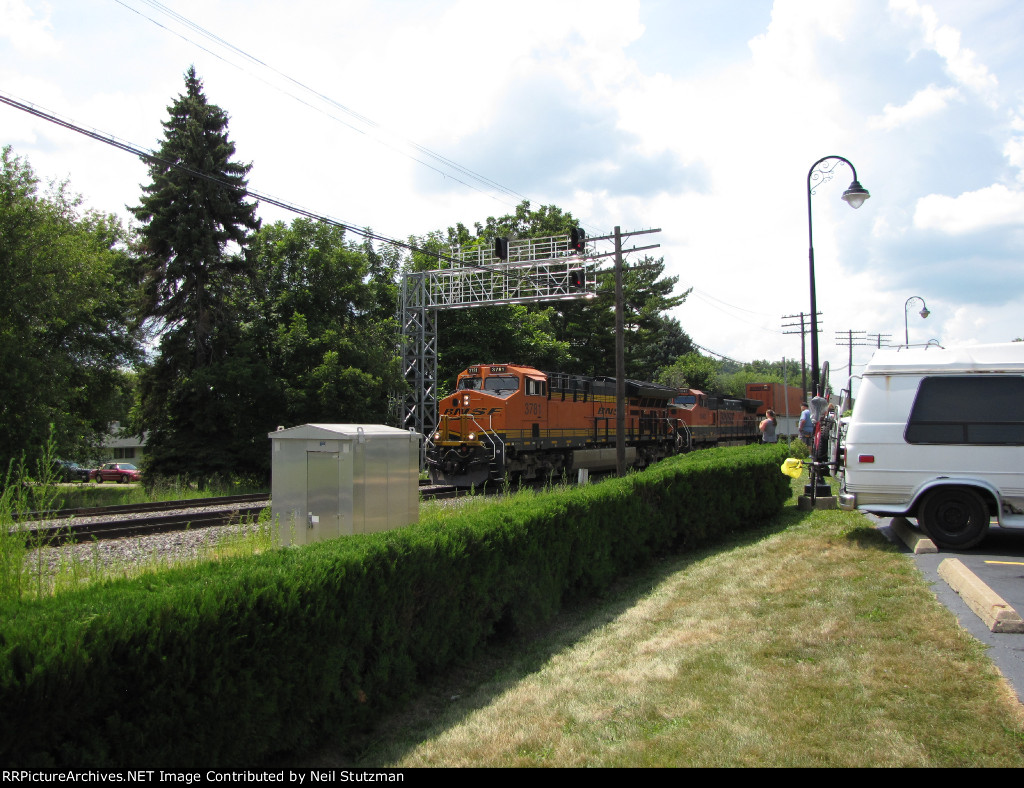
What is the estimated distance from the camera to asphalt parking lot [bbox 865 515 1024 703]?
521 cm

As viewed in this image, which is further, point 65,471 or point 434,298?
point 434,298

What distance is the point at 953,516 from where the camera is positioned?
9234 mm

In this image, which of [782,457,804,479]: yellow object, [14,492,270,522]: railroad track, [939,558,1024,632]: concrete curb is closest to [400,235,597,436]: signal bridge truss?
[14,492,270,522]: railroad track

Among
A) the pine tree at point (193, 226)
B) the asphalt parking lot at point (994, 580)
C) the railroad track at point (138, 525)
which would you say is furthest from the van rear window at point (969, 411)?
the pine tree at point (193, 226)

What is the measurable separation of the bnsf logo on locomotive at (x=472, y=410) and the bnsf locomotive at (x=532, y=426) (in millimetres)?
29

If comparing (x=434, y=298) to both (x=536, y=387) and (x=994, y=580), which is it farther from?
(x=994, y=580)

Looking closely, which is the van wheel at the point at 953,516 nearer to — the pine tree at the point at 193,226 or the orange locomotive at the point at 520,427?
the orange locomotive at the point at 520,427

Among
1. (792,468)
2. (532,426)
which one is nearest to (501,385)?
(532,426)

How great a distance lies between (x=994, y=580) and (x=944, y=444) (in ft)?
7.59

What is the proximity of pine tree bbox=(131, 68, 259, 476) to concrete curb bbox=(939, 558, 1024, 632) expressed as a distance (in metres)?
24.1

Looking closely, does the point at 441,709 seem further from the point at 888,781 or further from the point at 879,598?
the point at 879,598

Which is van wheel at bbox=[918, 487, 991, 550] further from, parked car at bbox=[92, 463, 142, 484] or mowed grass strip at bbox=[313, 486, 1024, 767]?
parked car at bbox=[92, 463, 142, 484]

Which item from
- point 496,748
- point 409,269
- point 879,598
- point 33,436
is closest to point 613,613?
point 879,598

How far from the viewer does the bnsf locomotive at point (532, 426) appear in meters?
19.7
